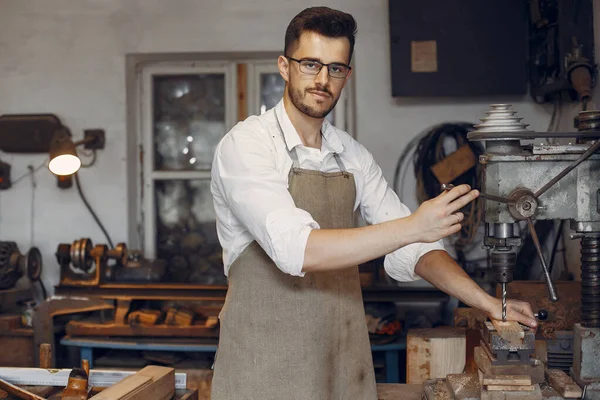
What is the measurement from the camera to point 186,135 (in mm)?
4871

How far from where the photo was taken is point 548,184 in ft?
5.92

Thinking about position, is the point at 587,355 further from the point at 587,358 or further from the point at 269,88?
the point at 269,88

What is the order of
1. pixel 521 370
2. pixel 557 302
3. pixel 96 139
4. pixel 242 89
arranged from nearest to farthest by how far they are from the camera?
pixel 521 370
pixel 557 302
pixel 96 139
pixel 242 89

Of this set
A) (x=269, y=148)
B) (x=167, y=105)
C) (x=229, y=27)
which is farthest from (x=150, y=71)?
(x=269, y=148)

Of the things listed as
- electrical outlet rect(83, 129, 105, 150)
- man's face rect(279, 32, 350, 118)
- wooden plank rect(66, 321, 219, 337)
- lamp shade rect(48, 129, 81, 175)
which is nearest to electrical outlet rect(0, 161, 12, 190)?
lamp shade rect(48, 129, 81, 175)

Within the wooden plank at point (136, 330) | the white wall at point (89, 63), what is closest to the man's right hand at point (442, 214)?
the wooden plank at point (136, 330)

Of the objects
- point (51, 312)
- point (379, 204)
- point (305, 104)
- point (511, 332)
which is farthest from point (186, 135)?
point (511, 332)

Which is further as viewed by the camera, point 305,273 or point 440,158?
point 440,158

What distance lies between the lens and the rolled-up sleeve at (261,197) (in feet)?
5.88

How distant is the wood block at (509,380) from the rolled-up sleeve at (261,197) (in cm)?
52

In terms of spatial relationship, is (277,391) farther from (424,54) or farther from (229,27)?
(229,27)

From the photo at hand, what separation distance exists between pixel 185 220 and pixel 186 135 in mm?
551

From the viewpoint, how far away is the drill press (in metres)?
1.83

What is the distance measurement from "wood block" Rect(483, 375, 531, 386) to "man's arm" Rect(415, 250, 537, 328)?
0.18 meters
